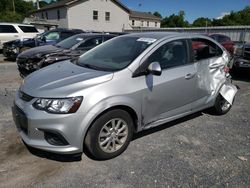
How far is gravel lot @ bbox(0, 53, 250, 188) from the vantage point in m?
2.90

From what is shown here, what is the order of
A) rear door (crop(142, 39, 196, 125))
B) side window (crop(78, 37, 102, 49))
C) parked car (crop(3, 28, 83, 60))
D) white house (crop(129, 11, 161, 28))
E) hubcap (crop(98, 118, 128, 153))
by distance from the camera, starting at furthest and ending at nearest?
1. white house (crop(129, 11, 161, 28))
2. parked car (crop(3, 28, 83, 60))
3. side window (crop(78, 37, 102, 49))
4. rear door (crop(142, 39, 196, 125))
5. hubcap (crop(98, 118, 128, 153))

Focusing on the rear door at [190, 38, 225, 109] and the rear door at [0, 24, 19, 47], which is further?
the rear door at [0, 24, 19, 47]

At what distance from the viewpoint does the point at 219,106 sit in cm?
490

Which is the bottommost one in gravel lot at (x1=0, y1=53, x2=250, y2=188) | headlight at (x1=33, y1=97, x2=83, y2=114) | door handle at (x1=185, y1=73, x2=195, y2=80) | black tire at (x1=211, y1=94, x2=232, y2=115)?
gravel lot at (x1=0, y1=53, x2=250, y2=188)

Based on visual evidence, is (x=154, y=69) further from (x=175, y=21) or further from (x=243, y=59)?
(x=175, y=21)


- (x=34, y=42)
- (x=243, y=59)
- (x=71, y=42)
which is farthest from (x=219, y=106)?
(x=34, y=42)

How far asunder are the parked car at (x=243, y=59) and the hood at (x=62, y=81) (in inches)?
251

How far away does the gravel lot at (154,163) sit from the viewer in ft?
9.52

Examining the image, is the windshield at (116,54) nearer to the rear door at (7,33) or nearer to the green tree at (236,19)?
the rear door at (7,33)

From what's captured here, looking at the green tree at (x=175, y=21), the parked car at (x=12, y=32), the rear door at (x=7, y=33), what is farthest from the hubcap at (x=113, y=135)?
the green tree at (x=175, y=21)

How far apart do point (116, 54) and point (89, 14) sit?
1199 inches

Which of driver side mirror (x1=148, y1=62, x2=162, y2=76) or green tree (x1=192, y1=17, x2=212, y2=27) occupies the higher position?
green tree (x1=192, y1=17, x2=212, y2=27)

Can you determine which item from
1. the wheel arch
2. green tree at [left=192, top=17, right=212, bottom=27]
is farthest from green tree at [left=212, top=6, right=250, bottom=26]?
the wheel arch

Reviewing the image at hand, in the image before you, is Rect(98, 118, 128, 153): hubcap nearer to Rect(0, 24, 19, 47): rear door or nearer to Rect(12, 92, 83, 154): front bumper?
Rect(12, 92, 83, 154): front bumper
